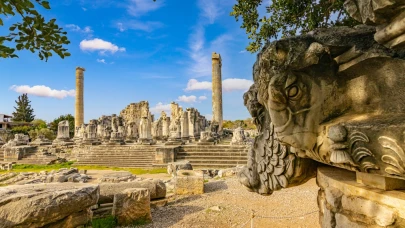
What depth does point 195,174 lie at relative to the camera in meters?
7.70

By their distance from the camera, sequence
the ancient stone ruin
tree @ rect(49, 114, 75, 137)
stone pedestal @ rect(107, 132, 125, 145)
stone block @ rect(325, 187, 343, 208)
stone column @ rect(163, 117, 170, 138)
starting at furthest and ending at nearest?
tree @ rect(49, 114, 75, 137) → stone column @ rect(163, 117, 170, 138) → stone pedestal @ rect(107, 132, 125, 145) → stone block @ rect(325, 187, 343, 208) → the ancient stone ruin

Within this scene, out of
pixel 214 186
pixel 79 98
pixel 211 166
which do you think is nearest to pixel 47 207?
pixel 214 186

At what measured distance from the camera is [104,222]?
16.2ft

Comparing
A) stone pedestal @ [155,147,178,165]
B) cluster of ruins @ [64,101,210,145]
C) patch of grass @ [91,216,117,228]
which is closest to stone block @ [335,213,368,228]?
patch of grass @ [91,216,117,228]

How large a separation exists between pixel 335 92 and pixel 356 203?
73cm

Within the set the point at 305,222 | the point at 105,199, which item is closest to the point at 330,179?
the point at 305,222

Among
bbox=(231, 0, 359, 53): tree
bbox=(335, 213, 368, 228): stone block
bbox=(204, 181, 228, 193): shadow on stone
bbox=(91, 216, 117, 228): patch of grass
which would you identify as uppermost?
bbox=(231, 0, 359, 53): tree

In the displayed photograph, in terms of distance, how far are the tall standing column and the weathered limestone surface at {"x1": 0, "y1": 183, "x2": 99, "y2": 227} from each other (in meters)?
21.4

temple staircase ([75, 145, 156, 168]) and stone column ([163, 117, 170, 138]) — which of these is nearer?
temple staircase ([75, 145, 156, 168])

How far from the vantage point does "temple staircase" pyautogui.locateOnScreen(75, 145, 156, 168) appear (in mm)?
14362

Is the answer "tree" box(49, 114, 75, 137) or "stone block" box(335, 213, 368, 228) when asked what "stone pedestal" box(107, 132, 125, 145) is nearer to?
"stone block" box(335, 213, 368, 228)

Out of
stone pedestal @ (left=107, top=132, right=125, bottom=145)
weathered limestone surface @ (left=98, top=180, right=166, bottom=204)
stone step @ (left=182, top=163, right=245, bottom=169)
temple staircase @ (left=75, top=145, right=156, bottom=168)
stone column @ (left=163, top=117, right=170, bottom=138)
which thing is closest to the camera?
weathered limestone surface @ (left=98, top=180, right=166, bottom=204)

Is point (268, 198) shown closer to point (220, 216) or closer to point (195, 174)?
point (220, 216)

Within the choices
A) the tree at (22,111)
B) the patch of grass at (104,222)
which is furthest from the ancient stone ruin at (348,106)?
the tree at (22,111)
